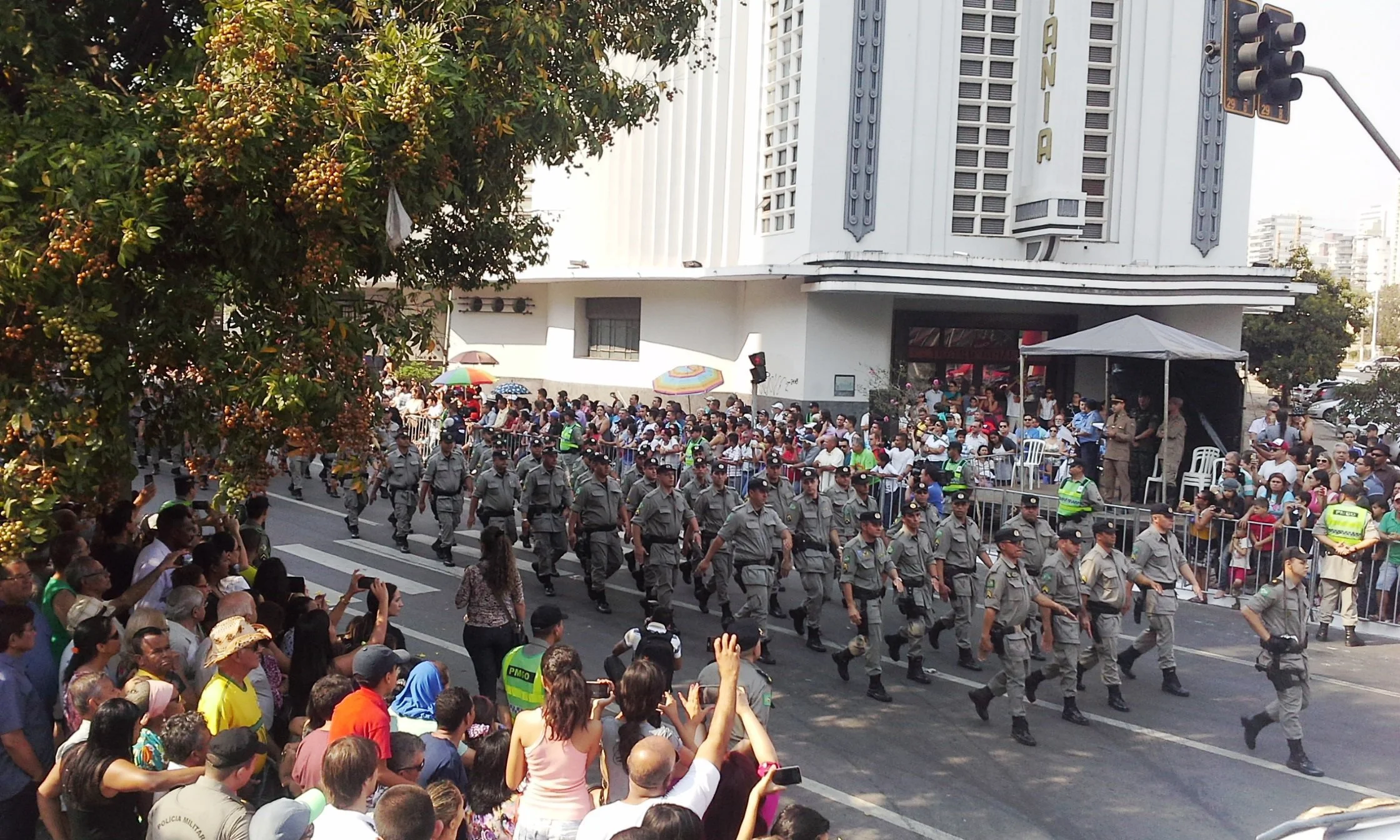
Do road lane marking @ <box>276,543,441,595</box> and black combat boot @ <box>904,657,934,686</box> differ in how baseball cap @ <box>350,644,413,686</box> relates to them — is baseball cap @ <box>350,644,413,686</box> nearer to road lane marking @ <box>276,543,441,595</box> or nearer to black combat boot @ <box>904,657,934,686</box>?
black combat boot @ <box>904,657,934,686</box>

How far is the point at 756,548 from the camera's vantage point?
10.9m

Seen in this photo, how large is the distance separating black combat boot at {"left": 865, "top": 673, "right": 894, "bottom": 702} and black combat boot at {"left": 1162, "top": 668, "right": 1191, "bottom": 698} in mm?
2528

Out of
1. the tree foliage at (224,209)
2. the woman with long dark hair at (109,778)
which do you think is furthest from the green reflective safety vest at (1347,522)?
the woman with long dark hair at (109,778)

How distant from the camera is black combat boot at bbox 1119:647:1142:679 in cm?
1022

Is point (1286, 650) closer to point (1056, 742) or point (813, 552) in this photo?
point (1056, 742)

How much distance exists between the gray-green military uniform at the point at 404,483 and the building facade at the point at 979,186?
1026 centimetres

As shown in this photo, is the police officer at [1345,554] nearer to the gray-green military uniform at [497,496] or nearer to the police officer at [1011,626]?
the police officer at [1011,626]

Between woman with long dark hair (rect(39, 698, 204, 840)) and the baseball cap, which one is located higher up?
the baseball cap

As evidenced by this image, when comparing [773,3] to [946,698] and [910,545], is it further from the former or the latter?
[946,698]

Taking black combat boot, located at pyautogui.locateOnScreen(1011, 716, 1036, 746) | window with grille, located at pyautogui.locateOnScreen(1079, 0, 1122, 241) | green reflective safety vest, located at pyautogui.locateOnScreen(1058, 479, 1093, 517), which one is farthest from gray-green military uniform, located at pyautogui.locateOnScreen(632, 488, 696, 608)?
window with grille, located at pyautogui.locateOnScreen(1079, 0, 1122, 241)

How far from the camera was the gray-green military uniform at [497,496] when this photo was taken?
43.9 ft

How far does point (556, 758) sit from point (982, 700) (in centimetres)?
516

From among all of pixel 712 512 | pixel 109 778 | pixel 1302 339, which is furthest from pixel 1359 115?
pixel 1302 339

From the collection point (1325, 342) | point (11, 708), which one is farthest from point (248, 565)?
point (1325, 342)
